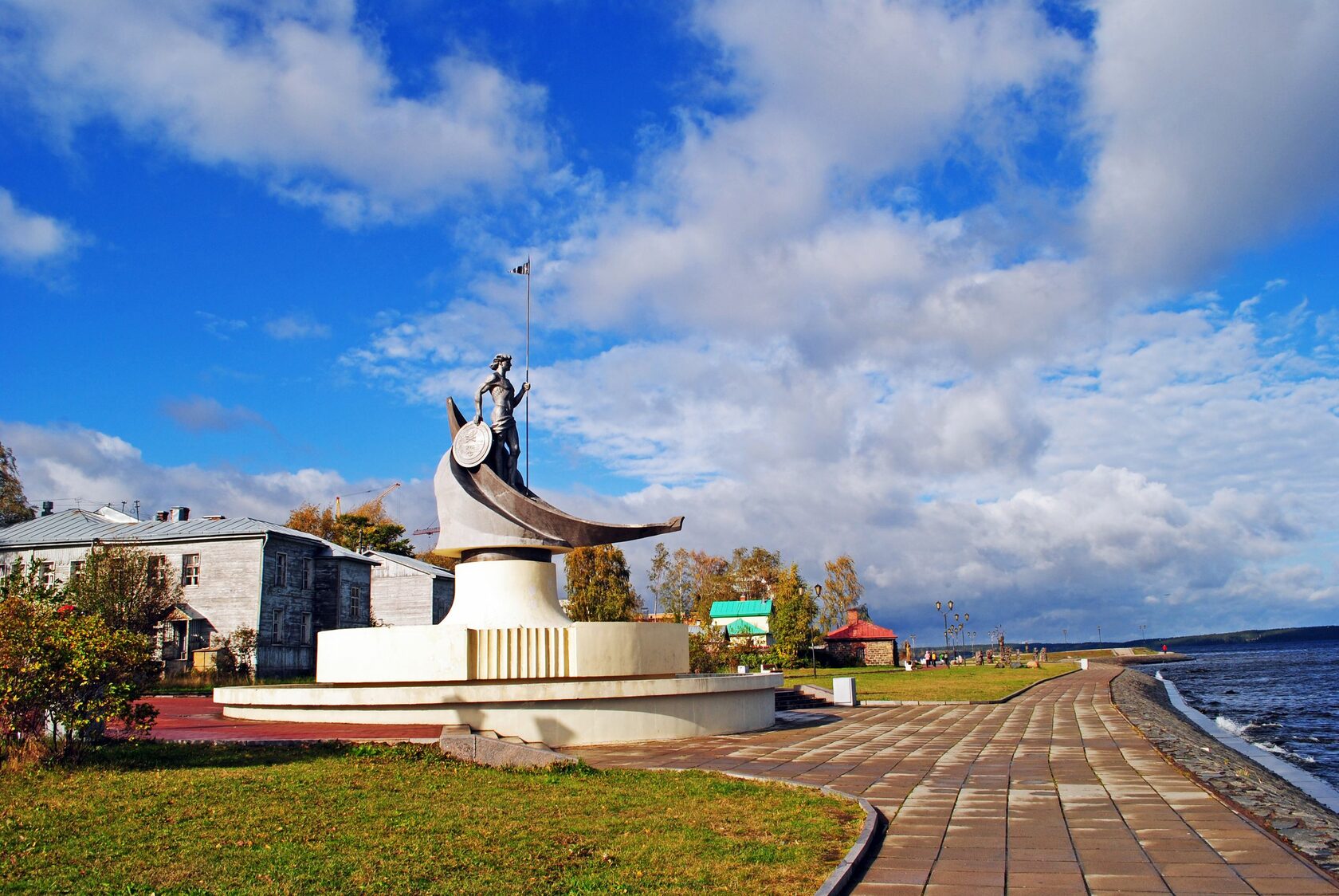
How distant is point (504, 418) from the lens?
19031mm

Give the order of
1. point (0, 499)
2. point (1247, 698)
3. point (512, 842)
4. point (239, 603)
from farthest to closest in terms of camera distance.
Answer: point (0, 499), point (1247, 698), point (239, 603), point (512, 842)

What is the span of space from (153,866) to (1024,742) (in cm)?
1317

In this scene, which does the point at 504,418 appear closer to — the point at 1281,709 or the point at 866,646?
the point at 1281,709

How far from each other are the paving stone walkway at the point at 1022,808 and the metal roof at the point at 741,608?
1547 inches

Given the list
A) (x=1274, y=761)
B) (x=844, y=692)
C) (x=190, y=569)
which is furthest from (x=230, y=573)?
(x=1274, y=761)

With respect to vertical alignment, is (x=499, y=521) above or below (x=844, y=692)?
above

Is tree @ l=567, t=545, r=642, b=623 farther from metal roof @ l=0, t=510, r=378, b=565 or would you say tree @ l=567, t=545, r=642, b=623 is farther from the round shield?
the round shield

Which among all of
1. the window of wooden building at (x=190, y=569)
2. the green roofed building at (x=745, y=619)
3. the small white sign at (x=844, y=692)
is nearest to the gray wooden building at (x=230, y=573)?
the window of wooden building at (x=190, y=569)

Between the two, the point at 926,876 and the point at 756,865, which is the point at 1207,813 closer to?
the point at 926,876

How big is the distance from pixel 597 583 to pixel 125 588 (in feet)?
82.3

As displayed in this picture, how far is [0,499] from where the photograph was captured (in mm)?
45562

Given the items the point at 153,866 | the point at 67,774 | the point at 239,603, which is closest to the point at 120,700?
the point at 67,774

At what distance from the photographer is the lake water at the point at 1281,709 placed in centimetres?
2078

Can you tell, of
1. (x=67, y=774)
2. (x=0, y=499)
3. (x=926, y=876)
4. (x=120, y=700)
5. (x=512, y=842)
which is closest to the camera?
(x=926, y=876)
